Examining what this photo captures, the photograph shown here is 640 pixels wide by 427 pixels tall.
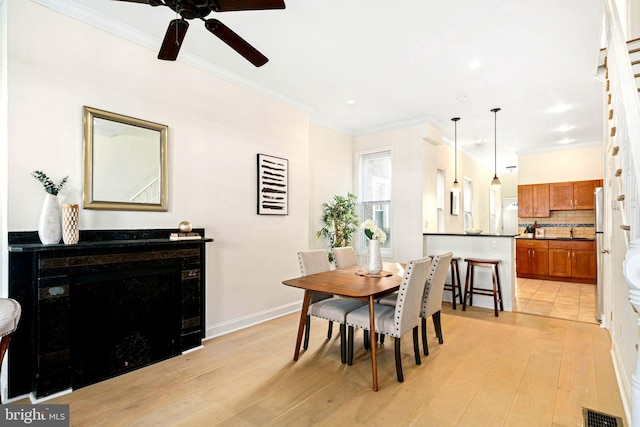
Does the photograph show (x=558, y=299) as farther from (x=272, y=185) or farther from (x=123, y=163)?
(x=123, y=163)

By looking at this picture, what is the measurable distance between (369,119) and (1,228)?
185 inches

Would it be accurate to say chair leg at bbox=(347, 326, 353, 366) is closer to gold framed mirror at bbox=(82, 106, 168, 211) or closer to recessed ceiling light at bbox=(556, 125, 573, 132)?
gold framed mirror at bbox=(82, 106, 168, 211)

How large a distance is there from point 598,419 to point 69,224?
12.7 feet

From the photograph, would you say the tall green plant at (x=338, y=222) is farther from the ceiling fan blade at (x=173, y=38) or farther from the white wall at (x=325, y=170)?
the ceiling fan blade at (x=173, y=38)

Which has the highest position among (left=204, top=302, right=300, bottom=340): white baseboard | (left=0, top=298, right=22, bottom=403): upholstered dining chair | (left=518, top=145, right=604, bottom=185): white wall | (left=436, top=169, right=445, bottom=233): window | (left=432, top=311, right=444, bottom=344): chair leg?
(left=518, top=145, right=604, bottom=185): white wall

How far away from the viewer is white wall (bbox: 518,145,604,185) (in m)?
6.80

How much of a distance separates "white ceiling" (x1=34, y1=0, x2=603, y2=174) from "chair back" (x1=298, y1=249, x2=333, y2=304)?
207 centimetres

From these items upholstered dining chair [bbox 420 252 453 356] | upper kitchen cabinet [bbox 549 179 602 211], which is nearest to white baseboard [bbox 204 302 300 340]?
upholstered dining chair [bbox 420 252 453 356]

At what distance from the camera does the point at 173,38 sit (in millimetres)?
2199

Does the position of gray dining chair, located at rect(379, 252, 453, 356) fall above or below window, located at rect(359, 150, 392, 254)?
below

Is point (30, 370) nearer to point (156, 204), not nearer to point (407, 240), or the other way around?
point (156, 204)

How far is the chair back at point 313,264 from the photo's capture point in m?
3.33

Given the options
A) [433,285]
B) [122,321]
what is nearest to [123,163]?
[122,321]

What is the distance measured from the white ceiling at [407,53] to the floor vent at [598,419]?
2986 millimetres
